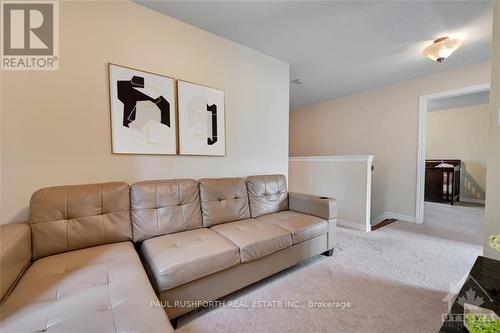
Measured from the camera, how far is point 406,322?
4.48ft

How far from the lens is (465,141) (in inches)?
209

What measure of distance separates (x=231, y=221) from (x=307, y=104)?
3892 mm

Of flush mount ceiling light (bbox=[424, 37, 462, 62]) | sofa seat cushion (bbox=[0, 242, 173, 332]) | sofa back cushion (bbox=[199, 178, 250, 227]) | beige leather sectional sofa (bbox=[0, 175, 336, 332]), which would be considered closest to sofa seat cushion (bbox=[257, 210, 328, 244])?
beige leather sectional sofa (bbox=[0, 175, 336, 332])

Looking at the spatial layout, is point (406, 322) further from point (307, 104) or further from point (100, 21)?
point (307, 104)

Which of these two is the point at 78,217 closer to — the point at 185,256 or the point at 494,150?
the point at 185,256

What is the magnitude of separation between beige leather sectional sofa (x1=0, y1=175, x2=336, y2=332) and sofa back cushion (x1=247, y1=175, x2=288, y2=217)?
0.03 meters

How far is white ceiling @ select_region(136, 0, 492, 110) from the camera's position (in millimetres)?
1872

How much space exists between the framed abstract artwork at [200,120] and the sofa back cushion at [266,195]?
52cm

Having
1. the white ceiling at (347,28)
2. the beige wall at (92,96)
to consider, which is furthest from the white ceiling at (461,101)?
the beige wall at (92,96)

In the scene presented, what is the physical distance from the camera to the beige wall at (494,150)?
129cm

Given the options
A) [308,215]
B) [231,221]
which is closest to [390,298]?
[308,215]

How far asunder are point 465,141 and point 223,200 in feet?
21.8

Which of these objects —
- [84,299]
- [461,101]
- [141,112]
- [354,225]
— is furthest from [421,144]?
[84,299]

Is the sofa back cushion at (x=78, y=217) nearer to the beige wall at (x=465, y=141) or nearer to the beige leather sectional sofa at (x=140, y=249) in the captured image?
the beige leather sectional sofa at (x=140, y=249)
